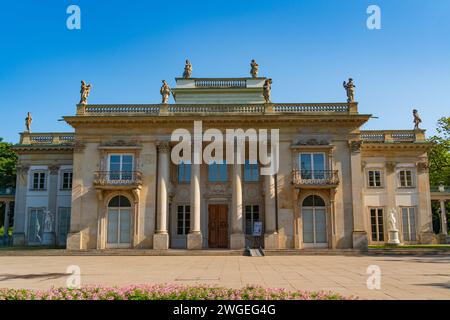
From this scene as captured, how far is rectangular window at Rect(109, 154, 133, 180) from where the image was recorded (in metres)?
30.6

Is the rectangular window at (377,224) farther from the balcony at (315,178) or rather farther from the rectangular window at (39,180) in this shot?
the rectangular window at (39,180)

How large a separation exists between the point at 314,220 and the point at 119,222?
14.6 metres

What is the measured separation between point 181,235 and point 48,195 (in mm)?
13444

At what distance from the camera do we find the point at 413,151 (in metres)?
36.6

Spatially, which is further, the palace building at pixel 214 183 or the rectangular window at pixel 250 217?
the rectangular window at pixel 250 217

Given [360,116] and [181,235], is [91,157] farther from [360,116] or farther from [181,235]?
[360,116]

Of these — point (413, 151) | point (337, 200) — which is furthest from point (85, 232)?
point (413, 151)

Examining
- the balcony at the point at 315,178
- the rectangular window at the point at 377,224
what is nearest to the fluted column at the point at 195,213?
the balcony at the point at 315,178

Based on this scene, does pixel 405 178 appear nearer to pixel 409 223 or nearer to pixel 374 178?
pixel 374 178

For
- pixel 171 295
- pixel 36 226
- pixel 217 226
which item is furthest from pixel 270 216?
pixel 171 295

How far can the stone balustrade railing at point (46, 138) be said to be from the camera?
3762 cm

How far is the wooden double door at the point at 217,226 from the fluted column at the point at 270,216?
352 cm

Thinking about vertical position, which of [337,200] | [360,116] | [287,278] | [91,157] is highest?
[360,116]
